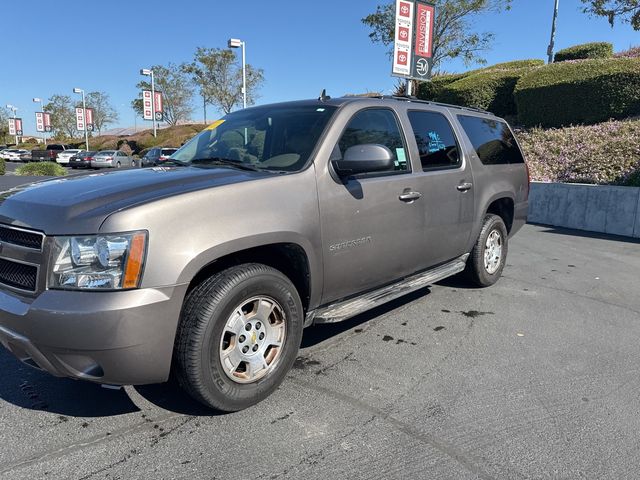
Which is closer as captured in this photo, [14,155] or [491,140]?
[491,140]

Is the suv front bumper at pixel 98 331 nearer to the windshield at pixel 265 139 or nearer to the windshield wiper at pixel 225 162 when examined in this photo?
the windshield wiper at pixel 225 162

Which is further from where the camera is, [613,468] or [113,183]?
[113,183]

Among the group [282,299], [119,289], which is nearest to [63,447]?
[119,289]

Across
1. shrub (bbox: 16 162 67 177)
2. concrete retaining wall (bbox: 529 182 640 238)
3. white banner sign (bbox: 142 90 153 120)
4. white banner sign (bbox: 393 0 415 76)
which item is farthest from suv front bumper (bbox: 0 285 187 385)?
white banner sign (bbox: 142 90 153 120)

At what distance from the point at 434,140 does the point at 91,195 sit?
9.79 feet

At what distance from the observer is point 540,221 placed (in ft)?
35.8

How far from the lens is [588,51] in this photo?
1975 centimetres

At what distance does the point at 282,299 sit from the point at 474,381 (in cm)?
150

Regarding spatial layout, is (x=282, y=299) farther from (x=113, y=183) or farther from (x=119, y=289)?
(x=113, y=183)

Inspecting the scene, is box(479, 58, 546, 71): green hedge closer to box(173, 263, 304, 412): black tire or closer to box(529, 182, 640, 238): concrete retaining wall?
box(529, 182, 640, 238): concrete retaining wall

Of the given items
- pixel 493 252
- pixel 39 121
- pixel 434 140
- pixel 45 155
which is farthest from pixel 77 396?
pixel 39 121

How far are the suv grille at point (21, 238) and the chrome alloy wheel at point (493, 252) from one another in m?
4.33

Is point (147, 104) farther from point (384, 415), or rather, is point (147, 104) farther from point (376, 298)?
point (384, 415)

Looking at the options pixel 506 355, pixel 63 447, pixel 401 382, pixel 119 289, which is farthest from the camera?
pixel 506 355
